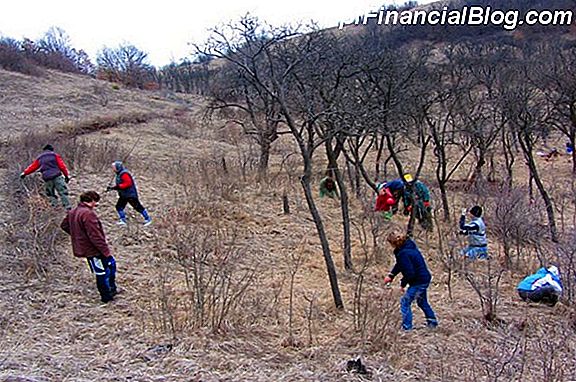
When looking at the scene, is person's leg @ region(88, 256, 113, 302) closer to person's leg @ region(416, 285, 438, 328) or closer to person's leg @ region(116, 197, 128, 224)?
person's leg @ region(116, 197, 128, 224)

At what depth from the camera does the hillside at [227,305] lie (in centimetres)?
477

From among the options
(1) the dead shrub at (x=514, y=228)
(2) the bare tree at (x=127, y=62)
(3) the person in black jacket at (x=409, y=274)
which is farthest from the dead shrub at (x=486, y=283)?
(2) the bare tree at (x=127, y=62)

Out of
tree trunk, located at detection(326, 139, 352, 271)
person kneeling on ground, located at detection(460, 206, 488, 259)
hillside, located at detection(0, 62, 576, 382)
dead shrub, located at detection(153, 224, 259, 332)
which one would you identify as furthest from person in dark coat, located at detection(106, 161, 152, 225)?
person kneeling on ground, located at detection(460, 206, 488, 259)

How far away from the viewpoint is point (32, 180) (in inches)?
423

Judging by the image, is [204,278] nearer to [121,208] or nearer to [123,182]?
[123,182]

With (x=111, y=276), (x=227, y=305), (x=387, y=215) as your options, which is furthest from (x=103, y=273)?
(x=387, y=215)

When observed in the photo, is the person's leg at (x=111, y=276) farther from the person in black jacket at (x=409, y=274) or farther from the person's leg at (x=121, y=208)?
the person in black jacket at (x=409, y=274)

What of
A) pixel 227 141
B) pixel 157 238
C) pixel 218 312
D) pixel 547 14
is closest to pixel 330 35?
pixel 157 238

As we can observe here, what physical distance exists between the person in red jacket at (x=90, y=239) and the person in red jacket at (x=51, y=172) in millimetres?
3352

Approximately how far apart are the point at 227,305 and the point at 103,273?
1.78m

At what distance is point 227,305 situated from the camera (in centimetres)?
558

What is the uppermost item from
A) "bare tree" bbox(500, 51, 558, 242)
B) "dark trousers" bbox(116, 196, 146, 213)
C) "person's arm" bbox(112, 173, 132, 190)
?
"bare tree" bbox(500, 51, 558, 242)

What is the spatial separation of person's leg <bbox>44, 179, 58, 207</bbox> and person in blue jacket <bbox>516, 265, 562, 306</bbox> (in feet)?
25.9

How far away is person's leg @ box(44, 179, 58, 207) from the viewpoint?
9.66 m
